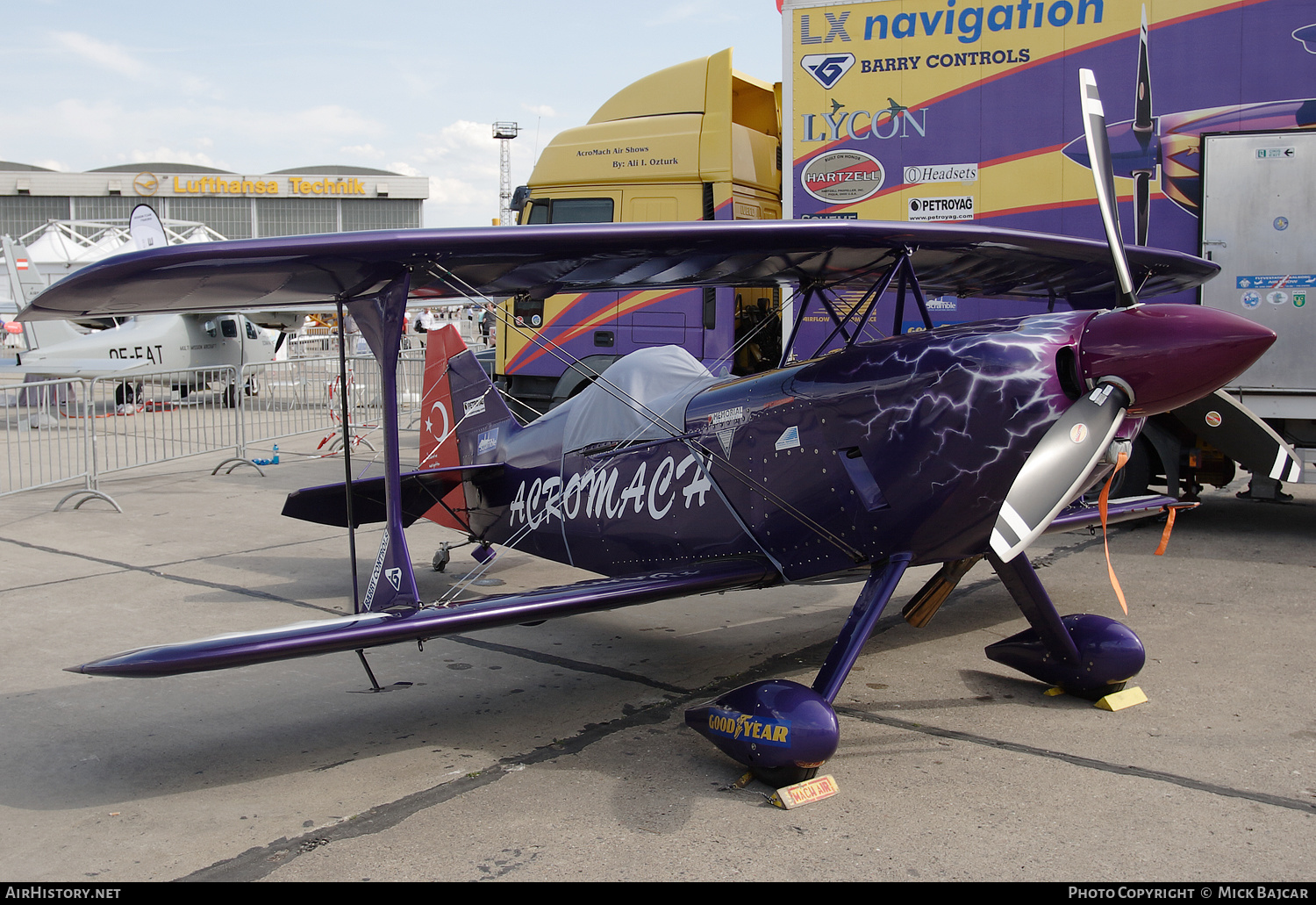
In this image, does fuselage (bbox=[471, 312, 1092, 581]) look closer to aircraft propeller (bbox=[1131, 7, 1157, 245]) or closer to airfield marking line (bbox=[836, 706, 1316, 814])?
airfield marking line (bbox=[836, 706, 1316, 814])

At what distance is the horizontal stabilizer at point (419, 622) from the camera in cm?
344

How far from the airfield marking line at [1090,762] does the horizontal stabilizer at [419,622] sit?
79 cm

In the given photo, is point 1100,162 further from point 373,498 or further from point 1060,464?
point 373,498

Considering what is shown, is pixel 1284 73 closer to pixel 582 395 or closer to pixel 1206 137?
pixel 1206 137

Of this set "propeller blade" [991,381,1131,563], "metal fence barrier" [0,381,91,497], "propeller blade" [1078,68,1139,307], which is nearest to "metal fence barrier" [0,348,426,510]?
"metal fence barrier" [0,381,91,497]

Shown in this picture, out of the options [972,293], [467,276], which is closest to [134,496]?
[467,276]

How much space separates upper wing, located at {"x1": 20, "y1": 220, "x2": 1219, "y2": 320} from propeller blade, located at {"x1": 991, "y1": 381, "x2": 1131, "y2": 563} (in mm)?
1239

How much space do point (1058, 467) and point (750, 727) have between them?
147 cm

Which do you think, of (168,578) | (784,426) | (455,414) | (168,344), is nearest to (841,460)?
(784,426)

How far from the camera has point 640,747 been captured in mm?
4141

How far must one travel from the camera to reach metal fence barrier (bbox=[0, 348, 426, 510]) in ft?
33.3

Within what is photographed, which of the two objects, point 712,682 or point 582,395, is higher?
point 582,395

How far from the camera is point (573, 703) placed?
15.5ft

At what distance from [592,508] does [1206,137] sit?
18.4 ft
